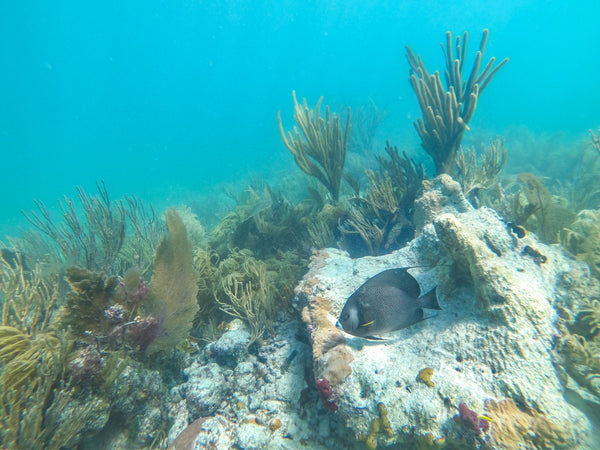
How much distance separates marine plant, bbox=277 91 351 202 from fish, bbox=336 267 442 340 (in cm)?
338

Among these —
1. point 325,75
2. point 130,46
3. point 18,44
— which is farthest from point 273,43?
point 18,44

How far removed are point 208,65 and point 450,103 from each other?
14717cm

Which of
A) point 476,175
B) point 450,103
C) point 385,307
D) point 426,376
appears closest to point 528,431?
point 426,376

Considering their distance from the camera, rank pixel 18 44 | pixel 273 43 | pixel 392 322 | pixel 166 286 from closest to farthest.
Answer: pixel 392 322 < pixel 166 286 < pixel 18 44 < pixel 273 43

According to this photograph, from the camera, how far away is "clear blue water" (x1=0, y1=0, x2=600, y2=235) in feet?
248

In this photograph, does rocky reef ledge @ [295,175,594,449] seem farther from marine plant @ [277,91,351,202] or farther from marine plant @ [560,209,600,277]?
marine plant @ [277,91,351,202]

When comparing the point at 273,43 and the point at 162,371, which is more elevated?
the point at 273,43

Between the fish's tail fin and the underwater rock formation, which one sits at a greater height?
the fish's tail fin

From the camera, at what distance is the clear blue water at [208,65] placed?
7556cm

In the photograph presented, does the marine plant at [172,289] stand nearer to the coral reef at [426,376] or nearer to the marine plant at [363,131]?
the coral reef at [426,376]

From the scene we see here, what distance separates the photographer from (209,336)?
3.51 metres

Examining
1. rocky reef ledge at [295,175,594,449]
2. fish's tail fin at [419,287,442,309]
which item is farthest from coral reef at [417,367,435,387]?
fish's tail fin at [419,287,442,309]

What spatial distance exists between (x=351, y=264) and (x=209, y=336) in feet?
6.96

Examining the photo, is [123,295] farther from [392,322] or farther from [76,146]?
[76,146]
